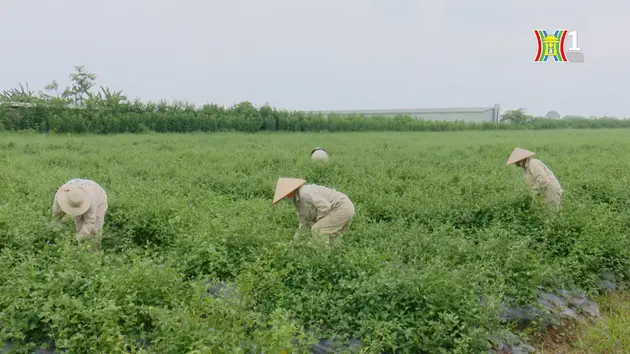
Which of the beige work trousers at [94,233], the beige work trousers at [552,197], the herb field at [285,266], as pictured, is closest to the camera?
A: the herb field at [285,266]

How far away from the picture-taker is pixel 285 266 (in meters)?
4.73

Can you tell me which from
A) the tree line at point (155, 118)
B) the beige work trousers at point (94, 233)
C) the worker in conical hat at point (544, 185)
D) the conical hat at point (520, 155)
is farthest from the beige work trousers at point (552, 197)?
the tree line at point (155, 118)

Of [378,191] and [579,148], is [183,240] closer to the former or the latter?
[378,191]

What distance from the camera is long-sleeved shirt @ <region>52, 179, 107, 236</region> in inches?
209

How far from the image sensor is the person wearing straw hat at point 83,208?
518 centimetres

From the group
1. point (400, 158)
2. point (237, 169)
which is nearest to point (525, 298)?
point (237, 169)

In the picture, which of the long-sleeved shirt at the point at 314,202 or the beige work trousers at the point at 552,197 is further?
the beige work trousers at the point at 552,197

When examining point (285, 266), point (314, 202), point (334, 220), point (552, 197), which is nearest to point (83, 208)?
point (285, 266)

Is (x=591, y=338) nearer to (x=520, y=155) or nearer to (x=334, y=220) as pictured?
(x=334, y=220)

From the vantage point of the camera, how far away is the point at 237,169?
420 inches

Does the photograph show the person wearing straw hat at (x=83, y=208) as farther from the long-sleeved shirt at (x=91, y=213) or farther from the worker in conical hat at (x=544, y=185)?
the worker in conical hat at (x=544, y=185)

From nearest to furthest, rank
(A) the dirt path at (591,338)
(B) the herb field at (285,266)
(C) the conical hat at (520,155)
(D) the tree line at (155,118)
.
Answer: (B) the herb field at (285,266)
(A) the dirt path at (591,338)
(C) the conical hat at (520,155)
(D) the tree line at (155,118)

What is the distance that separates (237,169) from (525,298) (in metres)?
7.23

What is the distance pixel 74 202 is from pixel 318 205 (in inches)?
104
